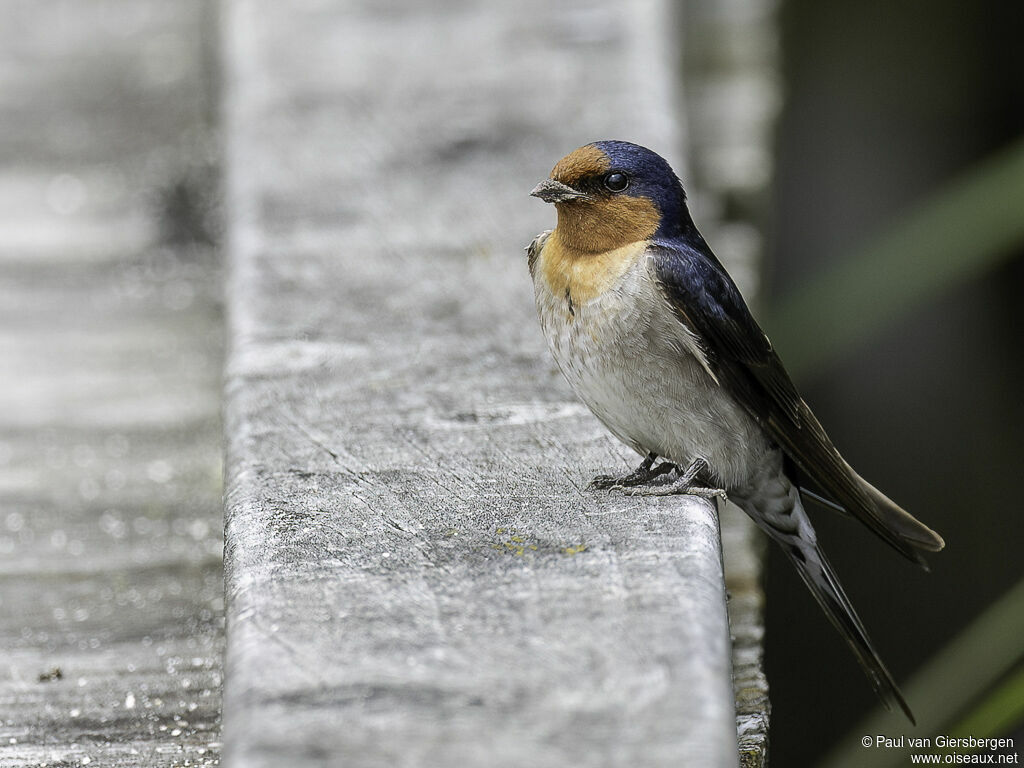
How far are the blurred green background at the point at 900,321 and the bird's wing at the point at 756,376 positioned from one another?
2707 mm

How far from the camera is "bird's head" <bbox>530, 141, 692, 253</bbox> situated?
2742mm

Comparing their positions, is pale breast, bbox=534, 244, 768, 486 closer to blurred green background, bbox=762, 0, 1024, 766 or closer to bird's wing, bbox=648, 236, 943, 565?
bird's wing, bbox=648, 236, 943, 565

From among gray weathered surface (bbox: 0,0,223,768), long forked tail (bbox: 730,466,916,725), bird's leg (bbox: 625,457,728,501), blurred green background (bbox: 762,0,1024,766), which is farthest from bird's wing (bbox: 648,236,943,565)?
blurred green background (bbox: 762,0,1024,766)

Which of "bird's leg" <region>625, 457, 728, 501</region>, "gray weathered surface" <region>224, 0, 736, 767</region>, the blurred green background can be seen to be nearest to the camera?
"gray weathered surface" <region>224, 0, 736, 767</region>

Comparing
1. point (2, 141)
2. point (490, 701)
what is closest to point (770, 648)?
point (490, 701)

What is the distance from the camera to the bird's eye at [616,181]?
2744mm

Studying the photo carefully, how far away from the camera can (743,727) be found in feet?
8.43

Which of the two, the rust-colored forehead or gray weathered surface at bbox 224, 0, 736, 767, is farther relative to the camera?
the rust-colored forehead

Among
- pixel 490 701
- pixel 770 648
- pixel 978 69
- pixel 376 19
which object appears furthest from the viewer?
pixel 978 69

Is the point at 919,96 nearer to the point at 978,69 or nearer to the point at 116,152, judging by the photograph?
the point at 978,69

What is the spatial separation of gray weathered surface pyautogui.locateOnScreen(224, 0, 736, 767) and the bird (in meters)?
0.13

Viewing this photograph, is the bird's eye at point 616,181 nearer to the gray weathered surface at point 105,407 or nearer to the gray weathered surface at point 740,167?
the gray weathered surface at point 740,167

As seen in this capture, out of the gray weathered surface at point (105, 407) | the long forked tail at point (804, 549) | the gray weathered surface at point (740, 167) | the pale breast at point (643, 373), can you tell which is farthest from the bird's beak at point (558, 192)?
the gray weathered surface at point (105, 407)

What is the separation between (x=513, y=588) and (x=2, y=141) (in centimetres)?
377
